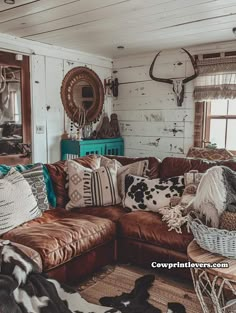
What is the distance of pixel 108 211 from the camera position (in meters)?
2.79

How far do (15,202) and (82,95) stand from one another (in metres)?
2.81

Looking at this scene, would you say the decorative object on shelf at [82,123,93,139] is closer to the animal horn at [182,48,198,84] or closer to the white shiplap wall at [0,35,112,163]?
the white shiplap wall at [0,35,112,163]

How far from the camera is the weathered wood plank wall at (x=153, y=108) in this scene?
4.52m

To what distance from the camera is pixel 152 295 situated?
2203 mm

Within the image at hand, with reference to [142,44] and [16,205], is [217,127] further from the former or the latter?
[16,205]

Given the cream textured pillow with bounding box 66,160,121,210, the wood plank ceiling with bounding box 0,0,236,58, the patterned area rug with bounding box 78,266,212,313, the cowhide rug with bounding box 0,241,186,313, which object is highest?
the wood plank ceiling with bounding box 0,0,236,58

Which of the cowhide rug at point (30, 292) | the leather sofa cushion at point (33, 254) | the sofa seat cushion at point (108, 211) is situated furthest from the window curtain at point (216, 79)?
the leather sofa cushion at point (33, 254)

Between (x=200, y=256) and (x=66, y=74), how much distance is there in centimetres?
352

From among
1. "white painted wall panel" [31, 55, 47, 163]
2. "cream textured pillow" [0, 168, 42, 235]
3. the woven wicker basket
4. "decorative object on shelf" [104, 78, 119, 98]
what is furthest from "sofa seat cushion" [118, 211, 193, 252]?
"decorative object on shelf" [104, 78, 119, 98]

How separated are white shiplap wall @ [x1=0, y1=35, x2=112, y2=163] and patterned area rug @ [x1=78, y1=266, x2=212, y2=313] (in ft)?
7.18

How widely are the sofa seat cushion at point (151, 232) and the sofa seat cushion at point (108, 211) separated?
0.09 metres

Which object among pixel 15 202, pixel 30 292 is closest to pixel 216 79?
pixel 15 202

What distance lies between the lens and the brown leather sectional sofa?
6.91 feet

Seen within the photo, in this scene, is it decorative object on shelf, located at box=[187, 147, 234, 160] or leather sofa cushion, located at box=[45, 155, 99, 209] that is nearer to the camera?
leather sofa cushion, located at box=[45, 155, 99, 209]
